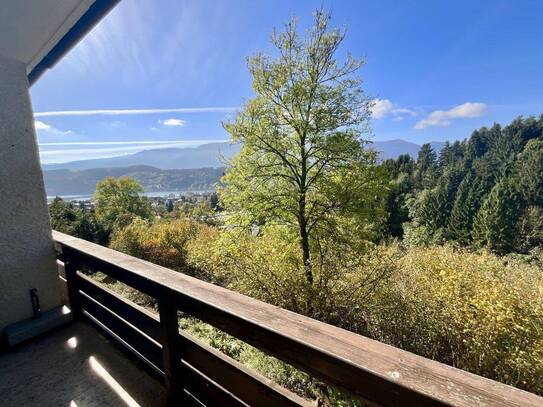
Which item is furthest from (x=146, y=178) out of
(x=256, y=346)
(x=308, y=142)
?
(x=256, y=346)

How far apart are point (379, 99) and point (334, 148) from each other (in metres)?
1.79

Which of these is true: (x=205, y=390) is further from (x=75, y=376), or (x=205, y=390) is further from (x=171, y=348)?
(x=75, y=376)

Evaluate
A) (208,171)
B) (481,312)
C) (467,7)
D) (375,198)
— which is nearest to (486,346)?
(481,312)

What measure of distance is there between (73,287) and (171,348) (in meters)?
1.42

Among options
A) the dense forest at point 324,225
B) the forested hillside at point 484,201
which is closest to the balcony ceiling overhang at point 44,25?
the dense forest at point 324,225

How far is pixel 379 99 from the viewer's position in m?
6.81

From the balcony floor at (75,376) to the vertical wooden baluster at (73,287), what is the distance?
0.21 meters

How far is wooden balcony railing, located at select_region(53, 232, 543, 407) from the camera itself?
0.51 m

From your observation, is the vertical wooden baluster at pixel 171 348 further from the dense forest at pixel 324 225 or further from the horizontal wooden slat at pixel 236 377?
the dense forest at pixel 324 225

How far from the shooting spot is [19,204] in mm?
1928

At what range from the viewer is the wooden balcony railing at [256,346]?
513 millimetres

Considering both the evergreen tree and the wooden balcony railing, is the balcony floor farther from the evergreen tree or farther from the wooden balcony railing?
the evergreen tree

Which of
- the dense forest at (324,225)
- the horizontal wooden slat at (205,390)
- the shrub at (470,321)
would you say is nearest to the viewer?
the horizontal wooden slat at (205,390)

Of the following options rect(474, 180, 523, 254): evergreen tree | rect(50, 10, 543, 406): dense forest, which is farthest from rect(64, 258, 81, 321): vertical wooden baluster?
rect(474, 180, 523, 254): evergreen tree
